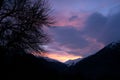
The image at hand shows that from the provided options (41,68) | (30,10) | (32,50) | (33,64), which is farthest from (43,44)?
(41,68)

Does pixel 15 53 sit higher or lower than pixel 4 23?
lower

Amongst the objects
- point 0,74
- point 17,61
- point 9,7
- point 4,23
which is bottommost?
point 0,74

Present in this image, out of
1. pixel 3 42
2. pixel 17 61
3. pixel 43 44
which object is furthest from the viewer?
pixel 17 61

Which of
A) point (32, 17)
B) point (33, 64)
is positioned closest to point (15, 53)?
point (32, 17)

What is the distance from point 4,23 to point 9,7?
141cm

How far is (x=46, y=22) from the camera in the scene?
2159cm

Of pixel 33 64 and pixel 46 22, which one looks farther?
pixel 33 64

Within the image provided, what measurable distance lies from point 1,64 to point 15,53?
1.58 meters

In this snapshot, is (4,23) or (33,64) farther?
(33,64)

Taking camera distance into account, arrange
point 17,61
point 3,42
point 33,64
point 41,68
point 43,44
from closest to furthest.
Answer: point 3,42
point 43,44
point 17,61
point 33,64
point 41,68

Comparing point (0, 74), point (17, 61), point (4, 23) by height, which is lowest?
point (0, 74)

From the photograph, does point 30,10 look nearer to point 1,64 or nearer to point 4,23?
point 4,23

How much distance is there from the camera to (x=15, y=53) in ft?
65.8

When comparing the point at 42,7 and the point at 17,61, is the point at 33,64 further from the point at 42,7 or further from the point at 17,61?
the point at 42,7
